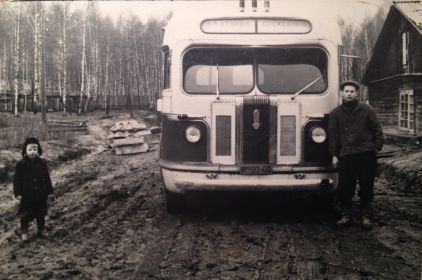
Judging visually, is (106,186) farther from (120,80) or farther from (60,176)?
(120,80)

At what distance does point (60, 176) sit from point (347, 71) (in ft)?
16.4

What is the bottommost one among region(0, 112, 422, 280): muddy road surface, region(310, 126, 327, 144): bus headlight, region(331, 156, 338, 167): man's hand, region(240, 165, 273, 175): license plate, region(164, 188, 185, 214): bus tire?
region(0, 112, 422, 280): muddy road surface

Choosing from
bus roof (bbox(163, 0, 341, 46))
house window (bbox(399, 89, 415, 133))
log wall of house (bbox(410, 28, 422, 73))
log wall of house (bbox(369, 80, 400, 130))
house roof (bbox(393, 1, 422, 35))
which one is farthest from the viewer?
log wall of house (bbox(369, 80, 400, 130))

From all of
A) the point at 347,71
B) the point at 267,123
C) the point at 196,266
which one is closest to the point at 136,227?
the point at 196,266

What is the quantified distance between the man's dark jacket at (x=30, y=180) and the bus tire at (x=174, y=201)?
165 cm

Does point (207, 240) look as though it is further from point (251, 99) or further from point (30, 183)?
point (30, 183)

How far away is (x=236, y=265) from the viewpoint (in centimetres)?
398

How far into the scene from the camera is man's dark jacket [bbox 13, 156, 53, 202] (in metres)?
4.46

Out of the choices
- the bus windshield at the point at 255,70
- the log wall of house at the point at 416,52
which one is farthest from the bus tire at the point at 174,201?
the log wall of house at the point at 416,52

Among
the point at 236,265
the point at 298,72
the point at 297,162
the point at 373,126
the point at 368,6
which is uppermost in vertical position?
the point at 368,6

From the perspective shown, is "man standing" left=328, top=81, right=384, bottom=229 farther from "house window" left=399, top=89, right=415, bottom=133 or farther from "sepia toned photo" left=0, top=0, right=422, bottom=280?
"house window" left=399, top=89, right=415, bottom=133

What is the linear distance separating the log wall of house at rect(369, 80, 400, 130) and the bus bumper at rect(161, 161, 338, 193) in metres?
14.8

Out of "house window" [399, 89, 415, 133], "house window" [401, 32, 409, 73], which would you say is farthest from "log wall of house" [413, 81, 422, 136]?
"house window" [401, 32, 409, 73]

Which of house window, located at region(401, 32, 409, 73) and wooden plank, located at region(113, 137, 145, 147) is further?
house window, located at region(401, 32, 409, 73)
